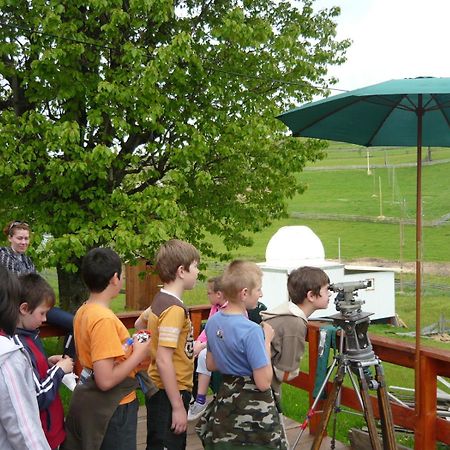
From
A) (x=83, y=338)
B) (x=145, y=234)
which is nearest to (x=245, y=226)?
(x=145, y=234)

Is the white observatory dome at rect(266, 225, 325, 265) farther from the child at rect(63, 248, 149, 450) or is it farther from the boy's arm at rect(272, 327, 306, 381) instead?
the child at rect(63, 248, 149, 450)

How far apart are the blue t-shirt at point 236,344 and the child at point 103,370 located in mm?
371

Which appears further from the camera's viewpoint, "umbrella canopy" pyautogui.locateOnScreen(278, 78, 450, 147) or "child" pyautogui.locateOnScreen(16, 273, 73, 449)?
"umbrella canopy" pyautogui.locateOnScreen(278, 78, 450, 147)

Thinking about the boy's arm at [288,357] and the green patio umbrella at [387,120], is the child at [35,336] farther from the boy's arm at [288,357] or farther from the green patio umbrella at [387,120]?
the green patio umbrella at [387,120]

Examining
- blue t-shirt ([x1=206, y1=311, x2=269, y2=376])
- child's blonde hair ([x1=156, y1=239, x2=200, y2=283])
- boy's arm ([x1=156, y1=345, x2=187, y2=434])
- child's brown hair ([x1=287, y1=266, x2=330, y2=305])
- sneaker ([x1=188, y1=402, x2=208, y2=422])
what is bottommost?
sneaker ([x1=188, y1=402, x2=208, y2=422])

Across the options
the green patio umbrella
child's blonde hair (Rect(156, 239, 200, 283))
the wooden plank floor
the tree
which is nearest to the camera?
child's blonde hair (Rect(156, 239, 200, 283))

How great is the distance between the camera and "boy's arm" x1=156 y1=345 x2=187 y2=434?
318cm

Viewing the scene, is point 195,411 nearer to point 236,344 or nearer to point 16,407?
point 236,344

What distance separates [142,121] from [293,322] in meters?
5.44

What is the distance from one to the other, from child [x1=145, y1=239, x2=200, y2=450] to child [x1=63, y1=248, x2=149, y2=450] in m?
0.18

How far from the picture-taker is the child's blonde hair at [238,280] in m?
3.17

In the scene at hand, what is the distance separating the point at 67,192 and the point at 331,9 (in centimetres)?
620

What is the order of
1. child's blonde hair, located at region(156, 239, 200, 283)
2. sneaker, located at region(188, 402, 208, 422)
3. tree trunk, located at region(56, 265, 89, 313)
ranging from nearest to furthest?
child's blonde hair, located at region(156, 239, 200, 283) → sneaker, located at region(188, 402, 208, 422) → tree trunk, located at region(56, 265, 89, 313)

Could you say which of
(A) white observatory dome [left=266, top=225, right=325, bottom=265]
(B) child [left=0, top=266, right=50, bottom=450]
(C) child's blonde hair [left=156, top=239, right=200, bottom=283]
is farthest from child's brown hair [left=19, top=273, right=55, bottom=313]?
(A) white observatory dome [left=266, top=225, right=325, bottom=265]
